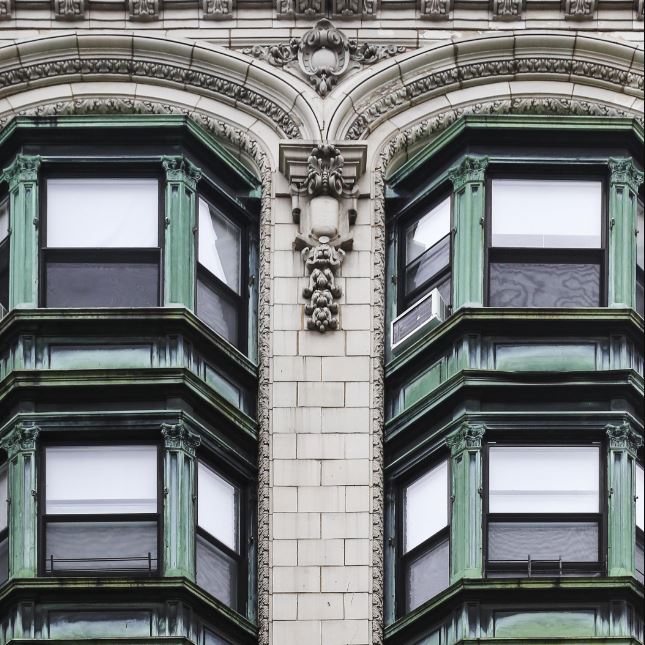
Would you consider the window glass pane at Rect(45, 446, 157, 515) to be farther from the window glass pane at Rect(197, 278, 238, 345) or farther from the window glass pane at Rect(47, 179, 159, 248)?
the window glass pane at Rect(47, 179, 159, 248)

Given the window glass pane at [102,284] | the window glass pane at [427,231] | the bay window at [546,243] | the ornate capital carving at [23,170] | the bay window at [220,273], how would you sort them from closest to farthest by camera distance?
the window glass pane at [102,284] → the bay window at [546,243] → the bay window at [220,273] → the ornate capital carving at [23,170] → the window glass pane at [427,231]

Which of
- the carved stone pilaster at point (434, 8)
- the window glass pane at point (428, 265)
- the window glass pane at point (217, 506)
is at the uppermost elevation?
the carved stone pilaster at point (434, 8)

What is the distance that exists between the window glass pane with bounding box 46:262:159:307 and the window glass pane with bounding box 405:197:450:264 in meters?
3.33

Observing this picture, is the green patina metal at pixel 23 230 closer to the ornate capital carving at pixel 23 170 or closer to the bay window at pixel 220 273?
the ornate capital carving at pixel 23 170

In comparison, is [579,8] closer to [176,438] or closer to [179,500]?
[176,438]

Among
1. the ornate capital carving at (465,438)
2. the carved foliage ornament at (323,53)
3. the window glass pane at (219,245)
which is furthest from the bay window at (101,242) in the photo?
the ornate capital carving at (465,438)

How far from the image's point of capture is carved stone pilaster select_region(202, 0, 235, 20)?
135ft

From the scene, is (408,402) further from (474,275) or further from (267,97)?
(267,97)

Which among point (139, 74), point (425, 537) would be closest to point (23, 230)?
point (139, 74)

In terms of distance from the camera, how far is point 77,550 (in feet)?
121

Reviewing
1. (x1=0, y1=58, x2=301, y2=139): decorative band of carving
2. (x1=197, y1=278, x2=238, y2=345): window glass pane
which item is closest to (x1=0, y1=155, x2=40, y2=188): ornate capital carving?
(x1=0, y1=58, x2=301, y2=139): decorative band of carving

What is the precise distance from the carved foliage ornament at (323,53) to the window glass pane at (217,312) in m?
3.31

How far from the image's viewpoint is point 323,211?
39.6 metres

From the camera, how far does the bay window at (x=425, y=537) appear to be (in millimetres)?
37125
